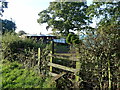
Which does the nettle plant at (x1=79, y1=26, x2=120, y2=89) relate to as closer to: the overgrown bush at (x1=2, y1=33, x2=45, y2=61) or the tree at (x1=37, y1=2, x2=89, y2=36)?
the overgrown bush at (x1=2, y1=33, x2=45, y2=61)

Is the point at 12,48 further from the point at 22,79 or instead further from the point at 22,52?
the point at 22,79

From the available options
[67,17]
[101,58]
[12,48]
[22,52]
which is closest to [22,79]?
[22,52]

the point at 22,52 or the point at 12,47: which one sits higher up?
the point at 12,47

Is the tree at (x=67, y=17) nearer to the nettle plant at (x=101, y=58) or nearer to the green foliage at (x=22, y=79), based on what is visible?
the green foliage at (x=22, y=79)

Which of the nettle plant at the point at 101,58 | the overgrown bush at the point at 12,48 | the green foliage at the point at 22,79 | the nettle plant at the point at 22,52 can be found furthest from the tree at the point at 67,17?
the nettle plant at the point at 101,58

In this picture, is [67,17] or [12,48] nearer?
[12,48]

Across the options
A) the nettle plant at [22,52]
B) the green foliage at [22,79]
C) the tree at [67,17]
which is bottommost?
the green foliage at [22,79]

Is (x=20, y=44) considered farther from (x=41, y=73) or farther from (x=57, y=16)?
(x=57, y=16)

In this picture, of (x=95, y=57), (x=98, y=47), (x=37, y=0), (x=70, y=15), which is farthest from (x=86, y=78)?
(x=70, y=15)

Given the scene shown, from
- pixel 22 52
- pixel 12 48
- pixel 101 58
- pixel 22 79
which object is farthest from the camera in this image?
pixel 12 48

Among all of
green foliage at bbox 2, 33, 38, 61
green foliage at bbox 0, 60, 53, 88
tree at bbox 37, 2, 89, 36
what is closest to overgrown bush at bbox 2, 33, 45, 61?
green foliage at bbox 2, 33, 38, 61

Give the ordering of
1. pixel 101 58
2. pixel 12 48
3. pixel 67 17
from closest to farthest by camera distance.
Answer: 1. pixel 101 58
2. pixel 12 48
3. pixel 67 17

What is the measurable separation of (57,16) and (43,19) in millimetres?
1864

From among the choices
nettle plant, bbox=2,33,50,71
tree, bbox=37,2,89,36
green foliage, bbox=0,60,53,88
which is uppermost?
tree, bbox=37,2,89,36
